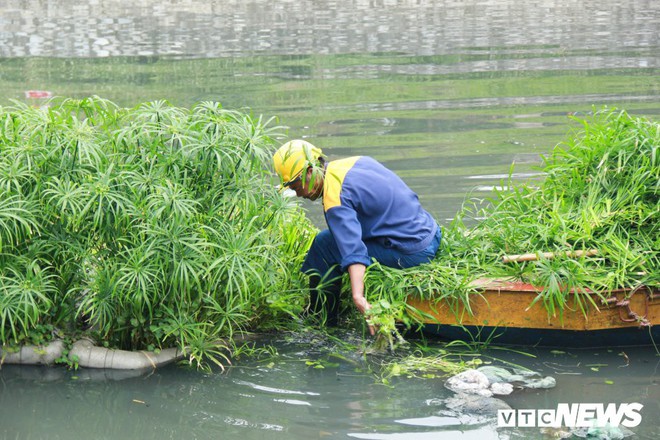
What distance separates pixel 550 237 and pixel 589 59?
11192 mm

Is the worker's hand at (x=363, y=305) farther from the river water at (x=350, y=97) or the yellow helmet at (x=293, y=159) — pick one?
the yellow helmet at (x=293, y=159)

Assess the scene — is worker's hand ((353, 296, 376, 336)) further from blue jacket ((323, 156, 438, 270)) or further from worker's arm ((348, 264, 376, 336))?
blue jacket ((323, 156, 438, 270))

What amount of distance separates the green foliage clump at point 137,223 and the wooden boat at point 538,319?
1090 mm

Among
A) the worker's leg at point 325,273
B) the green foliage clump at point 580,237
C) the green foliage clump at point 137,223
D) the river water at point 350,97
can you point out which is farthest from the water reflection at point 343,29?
the green foliage clump at point 137,223

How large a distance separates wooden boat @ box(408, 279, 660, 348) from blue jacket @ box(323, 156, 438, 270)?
0.42 m

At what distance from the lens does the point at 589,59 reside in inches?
622

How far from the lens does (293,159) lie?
534 centimetres

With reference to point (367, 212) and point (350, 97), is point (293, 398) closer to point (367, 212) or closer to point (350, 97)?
point (367, 212)

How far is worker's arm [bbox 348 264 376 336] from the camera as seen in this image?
17.1ft

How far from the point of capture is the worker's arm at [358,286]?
17.1 feet

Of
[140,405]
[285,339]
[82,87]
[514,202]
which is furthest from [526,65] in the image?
[140,405]

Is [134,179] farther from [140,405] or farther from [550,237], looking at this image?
[550,237]

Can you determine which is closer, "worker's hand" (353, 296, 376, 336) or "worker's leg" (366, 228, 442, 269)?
"worker's hand" (353, 296, 376, 336)

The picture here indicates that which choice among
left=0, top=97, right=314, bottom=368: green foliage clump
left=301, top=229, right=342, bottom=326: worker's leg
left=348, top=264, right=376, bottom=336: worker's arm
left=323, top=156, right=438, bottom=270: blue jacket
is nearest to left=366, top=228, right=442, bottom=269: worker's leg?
left=323, top=156, right=438, bottom=270: blue jacket
